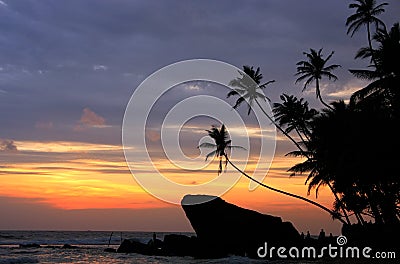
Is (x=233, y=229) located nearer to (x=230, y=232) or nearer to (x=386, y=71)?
(x=230, y=232)

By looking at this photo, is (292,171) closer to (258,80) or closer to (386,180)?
(258,80)

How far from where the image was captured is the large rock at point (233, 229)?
4878 cm

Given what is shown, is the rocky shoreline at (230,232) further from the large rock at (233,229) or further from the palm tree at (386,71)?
the palm tree at (386,71)

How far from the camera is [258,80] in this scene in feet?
157

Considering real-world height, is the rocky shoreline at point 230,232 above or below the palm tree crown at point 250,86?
below

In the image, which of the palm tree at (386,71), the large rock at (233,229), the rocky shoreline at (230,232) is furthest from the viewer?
the large rock at (233,229)

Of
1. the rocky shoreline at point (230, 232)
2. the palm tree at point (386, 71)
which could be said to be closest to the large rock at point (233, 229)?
the rocky shoreline at point (230, 232)

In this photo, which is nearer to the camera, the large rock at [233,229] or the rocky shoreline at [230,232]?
the rocky shoreline at [230,232]

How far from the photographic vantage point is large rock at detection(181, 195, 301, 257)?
48781mm

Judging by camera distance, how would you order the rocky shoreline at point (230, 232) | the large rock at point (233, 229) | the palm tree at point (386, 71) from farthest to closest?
the large rock at point (233, 229) → the rocky shoreline at point (230, 232) → the palm tree at point (386, 71)

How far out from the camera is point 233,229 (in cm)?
4978

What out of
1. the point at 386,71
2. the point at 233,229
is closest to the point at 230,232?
the point at 233,229

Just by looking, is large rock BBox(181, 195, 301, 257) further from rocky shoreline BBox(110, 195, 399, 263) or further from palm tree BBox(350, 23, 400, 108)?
palm tree BBox(350, 23, 400, 108)

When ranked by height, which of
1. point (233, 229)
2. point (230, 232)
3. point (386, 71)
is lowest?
point (230, 232)
